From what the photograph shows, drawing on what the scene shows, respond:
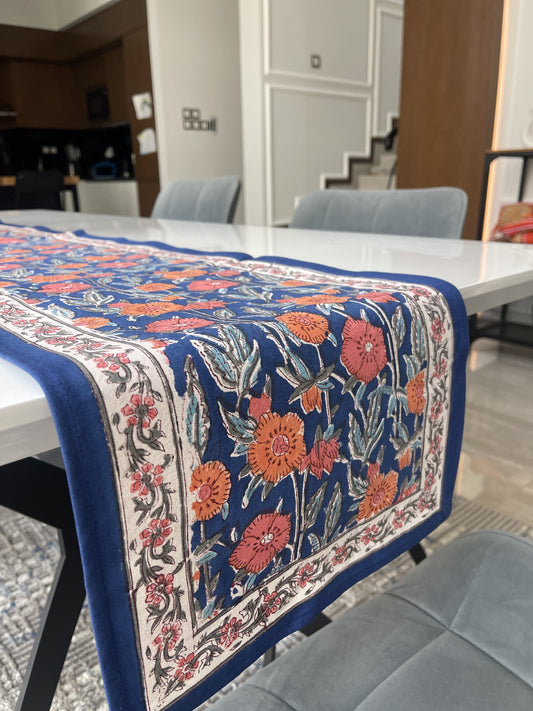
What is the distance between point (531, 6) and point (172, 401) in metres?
3.12

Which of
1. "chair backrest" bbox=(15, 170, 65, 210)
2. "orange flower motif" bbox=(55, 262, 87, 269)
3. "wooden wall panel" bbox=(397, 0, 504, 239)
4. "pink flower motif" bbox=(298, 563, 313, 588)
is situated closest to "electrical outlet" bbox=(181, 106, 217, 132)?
"chair backrest" bbox=(15, 170, 65, 210)

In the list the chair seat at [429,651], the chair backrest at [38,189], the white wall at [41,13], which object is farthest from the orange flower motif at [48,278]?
the white wall at [41,13]

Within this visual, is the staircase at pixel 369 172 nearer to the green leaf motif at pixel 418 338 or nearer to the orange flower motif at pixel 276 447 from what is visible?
the green leaf motif at pixel 418 338

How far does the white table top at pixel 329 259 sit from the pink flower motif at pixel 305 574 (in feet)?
0.94

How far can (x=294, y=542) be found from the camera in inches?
20.6

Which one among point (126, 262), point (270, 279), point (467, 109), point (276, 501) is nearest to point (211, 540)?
point (276, 501)

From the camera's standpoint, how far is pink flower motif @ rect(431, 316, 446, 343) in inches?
24.5

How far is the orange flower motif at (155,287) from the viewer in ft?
2.34

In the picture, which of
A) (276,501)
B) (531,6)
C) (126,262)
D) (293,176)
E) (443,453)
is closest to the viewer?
(276,501)

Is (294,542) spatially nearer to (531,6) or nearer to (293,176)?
(531,6)

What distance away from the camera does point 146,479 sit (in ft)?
1.31

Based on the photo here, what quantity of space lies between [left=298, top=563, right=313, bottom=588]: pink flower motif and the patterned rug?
1.80 ft

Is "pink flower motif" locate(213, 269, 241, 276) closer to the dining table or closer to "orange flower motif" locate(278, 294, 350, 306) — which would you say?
the dining table

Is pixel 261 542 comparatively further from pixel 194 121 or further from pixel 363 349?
pixel 194 121
